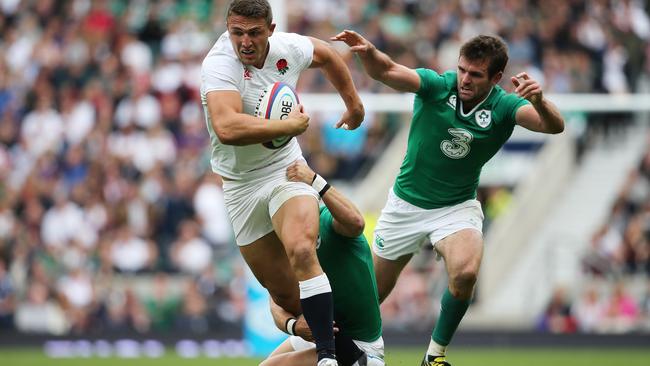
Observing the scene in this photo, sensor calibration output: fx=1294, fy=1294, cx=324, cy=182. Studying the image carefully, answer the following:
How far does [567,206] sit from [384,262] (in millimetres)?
11345

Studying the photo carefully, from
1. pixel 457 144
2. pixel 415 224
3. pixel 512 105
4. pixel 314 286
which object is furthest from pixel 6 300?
pixel 314 286

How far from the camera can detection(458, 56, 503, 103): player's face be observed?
9.30 meters

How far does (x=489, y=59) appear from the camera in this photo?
9.26 meters

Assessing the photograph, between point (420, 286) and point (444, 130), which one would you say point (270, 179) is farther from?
point (420, 286)

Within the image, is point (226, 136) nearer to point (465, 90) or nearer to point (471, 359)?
point (465, 90)

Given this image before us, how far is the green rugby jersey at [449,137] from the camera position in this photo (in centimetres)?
952

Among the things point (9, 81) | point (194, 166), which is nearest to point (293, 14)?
point (194, 166)

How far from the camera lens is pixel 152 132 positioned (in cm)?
1983

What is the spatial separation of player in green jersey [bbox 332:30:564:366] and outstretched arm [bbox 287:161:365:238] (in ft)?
3.21

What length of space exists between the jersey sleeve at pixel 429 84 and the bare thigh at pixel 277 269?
5.22 feet

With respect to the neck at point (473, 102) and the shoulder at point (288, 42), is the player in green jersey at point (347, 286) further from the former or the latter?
the neck at point (473, 102)

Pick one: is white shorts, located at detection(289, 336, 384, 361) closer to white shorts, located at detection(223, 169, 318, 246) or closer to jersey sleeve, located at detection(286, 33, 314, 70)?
white shorts, located at detection(223, 169, 318, 246)

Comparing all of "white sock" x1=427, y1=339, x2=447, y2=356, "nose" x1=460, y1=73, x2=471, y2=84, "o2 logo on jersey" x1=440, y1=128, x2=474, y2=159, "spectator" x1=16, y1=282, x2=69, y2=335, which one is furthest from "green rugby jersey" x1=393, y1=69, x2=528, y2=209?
"spectator" x1=16, y1=282, x2=69, y2=335

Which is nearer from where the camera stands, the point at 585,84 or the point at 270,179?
the point at 270,179
